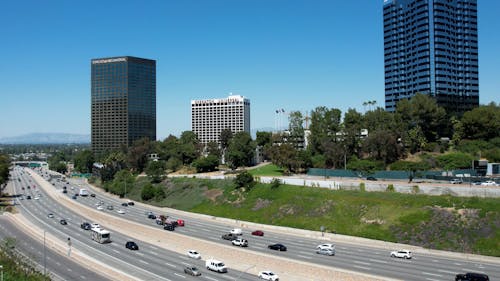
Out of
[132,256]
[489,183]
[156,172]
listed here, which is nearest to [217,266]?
[132,256]

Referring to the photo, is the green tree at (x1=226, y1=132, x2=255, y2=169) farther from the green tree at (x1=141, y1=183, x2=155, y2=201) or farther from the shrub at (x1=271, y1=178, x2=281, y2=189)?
the shrub at (x1=271, y1=178, x2=281, y2=189)

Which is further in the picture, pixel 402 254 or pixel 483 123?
pixel 483 123

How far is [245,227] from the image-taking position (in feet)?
280

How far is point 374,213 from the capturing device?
76.5 metres

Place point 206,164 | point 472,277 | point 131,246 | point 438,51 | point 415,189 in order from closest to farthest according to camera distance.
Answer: point 472,277 < point 131,246 < point 415,189 < point 206,164 < point 438,51

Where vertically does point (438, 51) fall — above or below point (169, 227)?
above

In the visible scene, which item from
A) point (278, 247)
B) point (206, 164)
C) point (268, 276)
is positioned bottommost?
point (278, 247)

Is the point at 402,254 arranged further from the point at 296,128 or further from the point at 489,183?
the point at 296,128

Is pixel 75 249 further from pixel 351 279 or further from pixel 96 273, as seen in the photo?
pixel 351 279

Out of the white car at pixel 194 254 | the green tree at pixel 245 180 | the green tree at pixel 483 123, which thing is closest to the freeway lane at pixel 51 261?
the white car at pixel 194 254

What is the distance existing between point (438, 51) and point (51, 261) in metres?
160

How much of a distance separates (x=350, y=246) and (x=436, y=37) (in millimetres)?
133426

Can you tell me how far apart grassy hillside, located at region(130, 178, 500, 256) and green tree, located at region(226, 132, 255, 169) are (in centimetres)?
3524

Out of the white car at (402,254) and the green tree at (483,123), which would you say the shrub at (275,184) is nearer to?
the white car at (402,254)
